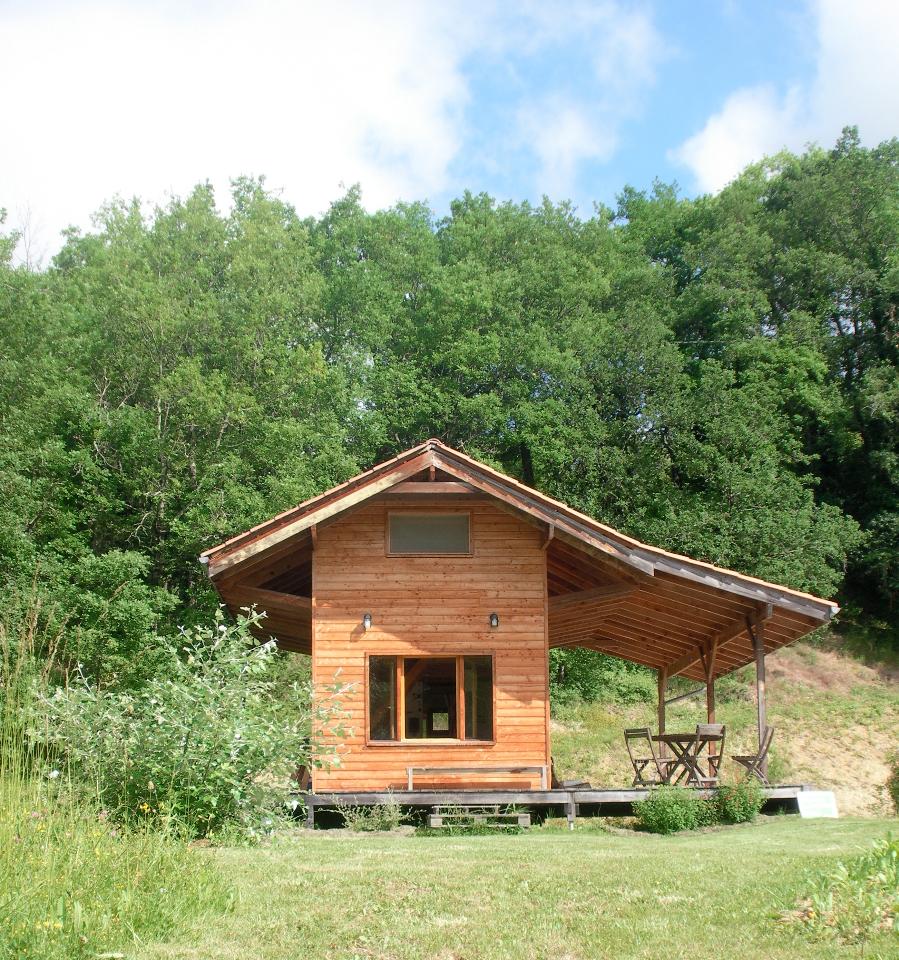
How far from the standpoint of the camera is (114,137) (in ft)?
127

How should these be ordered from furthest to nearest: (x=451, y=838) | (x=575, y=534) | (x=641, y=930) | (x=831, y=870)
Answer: (x=575, y=534)
(x=451, y=838)
(x=831, y=870)
(x=641, y=930)

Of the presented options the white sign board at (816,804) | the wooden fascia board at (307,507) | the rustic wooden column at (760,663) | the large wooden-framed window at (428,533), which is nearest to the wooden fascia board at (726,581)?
the rustic wooden column at (760,663)

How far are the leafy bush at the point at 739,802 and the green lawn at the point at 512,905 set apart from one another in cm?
368

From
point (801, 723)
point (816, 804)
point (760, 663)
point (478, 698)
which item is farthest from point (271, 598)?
Answer: point (801, 723)

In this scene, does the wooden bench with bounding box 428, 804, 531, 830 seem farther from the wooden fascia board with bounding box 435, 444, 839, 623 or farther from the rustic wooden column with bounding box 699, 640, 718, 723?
the rustic wooden column with bounding box 699, 640, 718, 723

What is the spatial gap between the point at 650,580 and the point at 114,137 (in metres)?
30.3

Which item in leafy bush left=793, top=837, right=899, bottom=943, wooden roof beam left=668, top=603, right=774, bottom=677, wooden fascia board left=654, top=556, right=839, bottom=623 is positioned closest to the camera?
leafy bush left=793, top=837, right=899, bottom=943

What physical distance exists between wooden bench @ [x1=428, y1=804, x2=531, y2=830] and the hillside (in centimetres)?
1187

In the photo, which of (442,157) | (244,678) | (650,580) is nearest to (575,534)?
(650,580)

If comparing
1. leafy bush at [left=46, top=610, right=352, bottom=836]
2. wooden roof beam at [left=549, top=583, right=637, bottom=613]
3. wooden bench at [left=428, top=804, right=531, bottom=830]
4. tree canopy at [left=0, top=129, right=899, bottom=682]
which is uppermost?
tree canopy at [left=0, top=129, right=899, bottom=682]

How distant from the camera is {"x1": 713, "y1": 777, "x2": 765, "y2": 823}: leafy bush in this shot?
14.0 meters

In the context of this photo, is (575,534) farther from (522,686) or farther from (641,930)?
(641,930)

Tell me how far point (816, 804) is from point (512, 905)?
867 cm

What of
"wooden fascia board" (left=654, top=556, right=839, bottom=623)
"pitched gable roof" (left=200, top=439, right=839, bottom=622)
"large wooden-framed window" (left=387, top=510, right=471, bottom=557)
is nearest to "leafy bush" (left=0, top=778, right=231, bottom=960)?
"pitched gable roof" (left=200, top=439, right=839, bottom=622)
